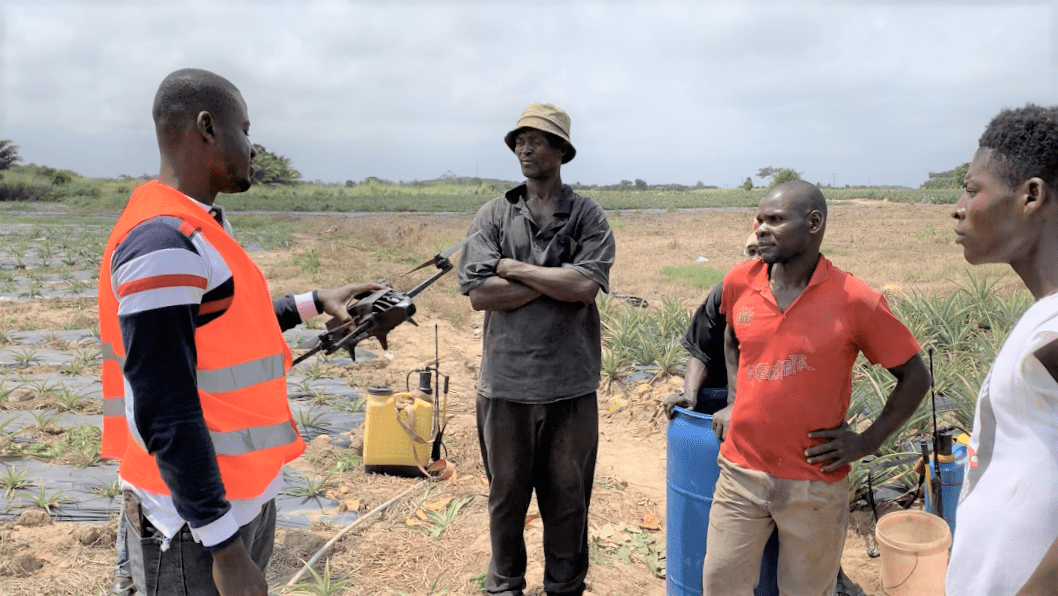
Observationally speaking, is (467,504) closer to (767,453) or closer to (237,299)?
(767,453)

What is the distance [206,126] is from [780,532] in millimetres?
2117

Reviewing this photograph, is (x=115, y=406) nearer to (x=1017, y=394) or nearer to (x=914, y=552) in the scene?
(x=1017, y=394)

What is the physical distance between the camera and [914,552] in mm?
2877

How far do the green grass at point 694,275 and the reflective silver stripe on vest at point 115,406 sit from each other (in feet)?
36.9

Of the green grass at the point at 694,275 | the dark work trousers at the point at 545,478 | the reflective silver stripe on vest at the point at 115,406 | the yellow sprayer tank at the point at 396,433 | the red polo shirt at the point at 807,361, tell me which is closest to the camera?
the reflective silver stripe on vest at the point at 115,406

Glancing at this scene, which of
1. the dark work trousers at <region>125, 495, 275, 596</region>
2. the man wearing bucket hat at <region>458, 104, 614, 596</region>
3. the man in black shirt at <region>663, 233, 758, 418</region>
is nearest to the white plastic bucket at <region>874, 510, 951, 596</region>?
the man in black shirt at <region>663, 233, 758, 418</region>

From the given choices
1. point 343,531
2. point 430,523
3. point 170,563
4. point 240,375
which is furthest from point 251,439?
point 430,523

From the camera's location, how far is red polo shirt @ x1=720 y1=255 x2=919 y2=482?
7.66ft

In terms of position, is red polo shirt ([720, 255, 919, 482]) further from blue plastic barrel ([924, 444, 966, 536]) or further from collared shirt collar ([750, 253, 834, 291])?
blue plastic barrel ([924, 444, 966, 536])

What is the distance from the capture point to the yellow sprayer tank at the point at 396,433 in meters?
4.58

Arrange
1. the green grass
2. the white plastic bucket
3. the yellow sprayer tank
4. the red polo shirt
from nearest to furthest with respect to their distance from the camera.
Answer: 1. the red polo shirt
2. the white plastic bucket
3. the yellow sprayer tank
4. the green grass

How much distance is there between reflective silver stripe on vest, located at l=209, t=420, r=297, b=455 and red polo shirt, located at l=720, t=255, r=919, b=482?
1491 millimetres

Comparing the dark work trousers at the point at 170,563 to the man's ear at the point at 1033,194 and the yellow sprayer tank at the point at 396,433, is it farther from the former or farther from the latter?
the yellow sprayer tank at the point at 396,433

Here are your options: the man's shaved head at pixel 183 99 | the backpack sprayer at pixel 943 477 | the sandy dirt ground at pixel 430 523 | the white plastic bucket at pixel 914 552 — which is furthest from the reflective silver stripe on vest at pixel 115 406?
the backpack sprayer at pixel 943 477
